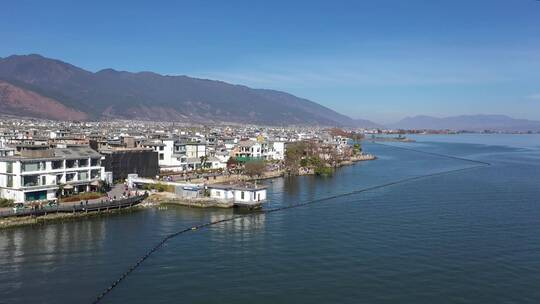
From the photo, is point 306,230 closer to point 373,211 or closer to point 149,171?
point 373,211

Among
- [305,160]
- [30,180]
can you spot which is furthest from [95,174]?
[305,160]

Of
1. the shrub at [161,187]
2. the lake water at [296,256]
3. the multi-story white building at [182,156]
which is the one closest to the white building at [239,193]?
the lake water at [296,256]

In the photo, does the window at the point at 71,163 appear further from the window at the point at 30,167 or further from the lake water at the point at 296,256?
the lake water at the point at 296,256

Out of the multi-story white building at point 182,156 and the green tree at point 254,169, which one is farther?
the multi-story white building at point 182,156

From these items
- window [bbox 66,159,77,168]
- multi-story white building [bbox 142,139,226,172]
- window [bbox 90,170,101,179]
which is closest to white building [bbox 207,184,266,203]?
window [bbox 90,170,101,179]

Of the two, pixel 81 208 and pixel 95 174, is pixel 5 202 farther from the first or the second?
pixel 95 174

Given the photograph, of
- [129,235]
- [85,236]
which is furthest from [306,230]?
[85,236]

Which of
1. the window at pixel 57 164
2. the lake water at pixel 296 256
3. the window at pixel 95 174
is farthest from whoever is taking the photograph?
the window at pixel 95 174
